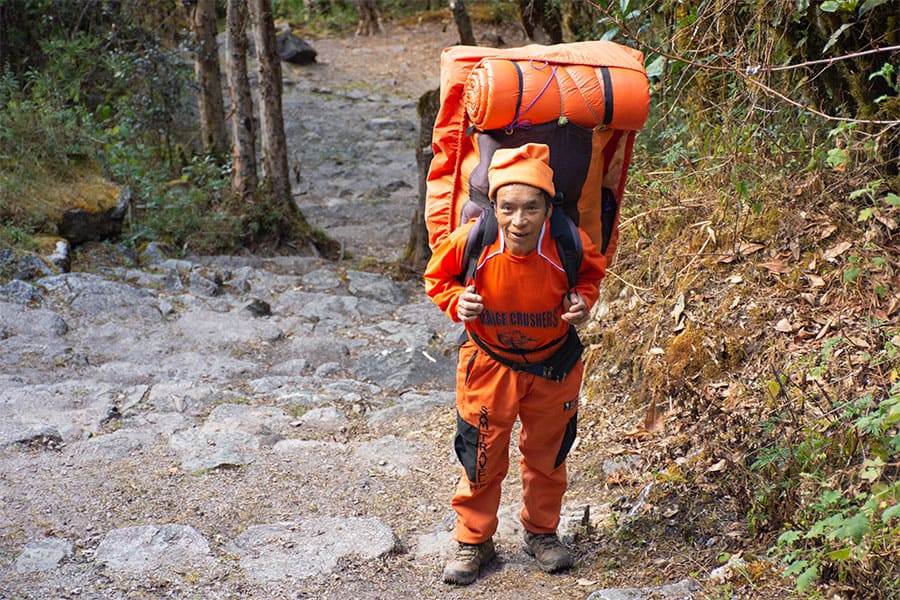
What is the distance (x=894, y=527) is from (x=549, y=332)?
135 cm

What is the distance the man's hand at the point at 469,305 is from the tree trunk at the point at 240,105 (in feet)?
22.6

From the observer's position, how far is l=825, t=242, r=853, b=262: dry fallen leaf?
436 centimetres

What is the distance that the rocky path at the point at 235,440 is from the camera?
3686mm

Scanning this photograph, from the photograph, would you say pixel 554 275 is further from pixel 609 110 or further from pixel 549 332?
pixel 609 110

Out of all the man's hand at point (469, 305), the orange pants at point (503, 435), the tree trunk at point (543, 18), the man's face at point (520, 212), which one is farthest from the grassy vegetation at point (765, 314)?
the tree trunk at point (543, 18)

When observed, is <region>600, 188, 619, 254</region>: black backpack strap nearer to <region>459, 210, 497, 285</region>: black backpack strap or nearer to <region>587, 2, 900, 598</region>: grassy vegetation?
<region>459, 210, 497, 285</region>: black backpack strap

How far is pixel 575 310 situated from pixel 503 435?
2.04 ft

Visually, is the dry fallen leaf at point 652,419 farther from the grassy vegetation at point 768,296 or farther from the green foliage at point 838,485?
the green foliage at point 838,485

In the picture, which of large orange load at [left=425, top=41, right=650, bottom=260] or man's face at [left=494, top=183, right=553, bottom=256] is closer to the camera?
man's face at [left=494, top=183, right=553, bottom=256]

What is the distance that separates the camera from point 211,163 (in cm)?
1081

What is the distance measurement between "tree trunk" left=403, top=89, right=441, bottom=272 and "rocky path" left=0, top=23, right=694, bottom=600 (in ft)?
1.29

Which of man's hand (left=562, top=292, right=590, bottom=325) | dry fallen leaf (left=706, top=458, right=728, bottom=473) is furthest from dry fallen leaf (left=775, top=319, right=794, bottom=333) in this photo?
man's hand (left=562, top=292, right=590, bottom=325)

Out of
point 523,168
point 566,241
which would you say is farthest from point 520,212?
point 566,241

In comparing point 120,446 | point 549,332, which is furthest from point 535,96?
point 120,446
